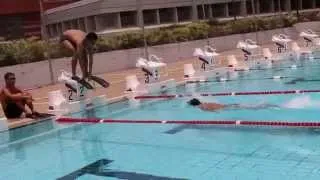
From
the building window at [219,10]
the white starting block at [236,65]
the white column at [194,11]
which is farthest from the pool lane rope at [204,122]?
the building window at [219,10]

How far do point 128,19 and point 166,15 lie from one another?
3.29 meters

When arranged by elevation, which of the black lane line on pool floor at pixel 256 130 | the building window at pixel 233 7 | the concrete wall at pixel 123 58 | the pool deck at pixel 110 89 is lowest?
the black lane line on pool floor at pixel 256 130

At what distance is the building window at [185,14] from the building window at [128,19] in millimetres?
3565

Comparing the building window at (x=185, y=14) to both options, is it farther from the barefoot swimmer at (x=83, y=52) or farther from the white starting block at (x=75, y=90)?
the white starting block at (x=75, y=90)

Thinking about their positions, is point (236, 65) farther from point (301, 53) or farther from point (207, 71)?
point (301, 53)

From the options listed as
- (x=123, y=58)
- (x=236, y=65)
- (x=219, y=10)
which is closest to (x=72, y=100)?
(x=236, y=65)

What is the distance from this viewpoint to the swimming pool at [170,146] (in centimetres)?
550

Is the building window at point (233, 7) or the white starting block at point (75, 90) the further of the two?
the building window at point (233, 7)

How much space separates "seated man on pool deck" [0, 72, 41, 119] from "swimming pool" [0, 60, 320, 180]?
506 millimetres

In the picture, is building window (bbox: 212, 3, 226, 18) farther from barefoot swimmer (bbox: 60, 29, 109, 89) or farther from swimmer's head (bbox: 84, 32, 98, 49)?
swimmer's head (bbox: 84, 32, 98, 49)

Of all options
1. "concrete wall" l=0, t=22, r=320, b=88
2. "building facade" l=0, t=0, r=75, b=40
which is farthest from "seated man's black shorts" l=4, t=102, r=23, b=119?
"building facade" l=0, t=0, r=75, b=40

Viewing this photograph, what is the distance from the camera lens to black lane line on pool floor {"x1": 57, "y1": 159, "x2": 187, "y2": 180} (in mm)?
5441

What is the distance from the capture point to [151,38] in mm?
18734

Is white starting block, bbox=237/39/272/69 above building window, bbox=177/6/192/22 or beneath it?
beneath
